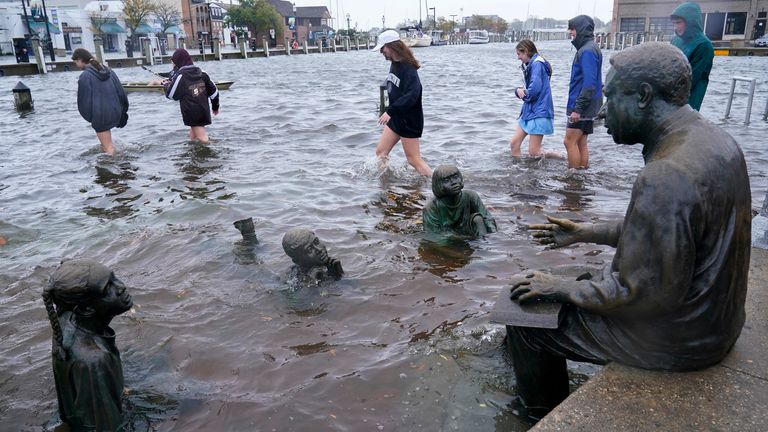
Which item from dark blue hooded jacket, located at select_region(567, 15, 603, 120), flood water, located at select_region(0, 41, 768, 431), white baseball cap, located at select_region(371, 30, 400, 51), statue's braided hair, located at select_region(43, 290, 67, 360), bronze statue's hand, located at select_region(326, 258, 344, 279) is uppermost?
white baseball cap, located at select_region(371, 30, 400, 51)

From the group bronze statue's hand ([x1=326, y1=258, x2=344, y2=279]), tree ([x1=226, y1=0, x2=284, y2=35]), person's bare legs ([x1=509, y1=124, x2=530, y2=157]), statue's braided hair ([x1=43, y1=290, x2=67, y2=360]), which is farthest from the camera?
tree ([x1=226, y1=0, x2=284, y2=35])

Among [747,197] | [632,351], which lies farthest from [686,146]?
[632,351]

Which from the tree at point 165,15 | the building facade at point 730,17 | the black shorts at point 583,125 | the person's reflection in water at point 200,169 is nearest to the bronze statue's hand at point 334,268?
the person's reflection in water at point 200,169

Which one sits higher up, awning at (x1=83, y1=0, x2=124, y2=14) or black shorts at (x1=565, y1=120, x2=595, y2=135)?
awning at (x1=83, y1=0, x2=124, y2=14)

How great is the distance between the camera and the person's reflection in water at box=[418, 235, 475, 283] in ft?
19.2

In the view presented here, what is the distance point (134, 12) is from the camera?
7019 cm

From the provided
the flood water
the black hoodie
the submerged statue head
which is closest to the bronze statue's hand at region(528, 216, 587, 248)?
the flood water

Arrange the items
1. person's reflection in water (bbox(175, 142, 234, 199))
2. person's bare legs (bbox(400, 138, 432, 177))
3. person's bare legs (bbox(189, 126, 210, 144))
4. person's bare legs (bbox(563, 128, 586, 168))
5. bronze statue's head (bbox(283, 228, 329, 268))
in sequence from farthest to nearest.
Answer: person's bare legs (bbox(189, 126, 210, 144))
person's reflection in water (bbox(175, 142, 234, 199))
person's bare legs (bbox(563, 128, 586, 168))
person's bare legs (bbox(400, 138, 432, 177))
bronze statue's head (bbox(283, 228, 329, 268))

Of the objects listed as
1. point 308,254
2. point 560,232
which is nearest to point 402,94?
point 308,254

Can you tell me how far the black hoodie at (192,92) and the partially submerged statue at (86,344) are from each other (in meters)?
9.20

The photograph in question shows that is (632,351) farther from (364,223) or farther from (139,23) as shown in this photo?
(139,23)

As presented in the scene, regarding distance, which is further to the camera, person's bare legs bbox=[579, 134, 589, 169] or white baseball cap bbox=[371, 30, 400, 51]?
person's bare legs bbox=[579, 134, 589, 169]

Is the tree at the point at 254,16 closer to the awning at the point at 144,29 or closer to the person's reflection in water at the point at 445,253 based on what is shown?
the awning at the point at 144,29

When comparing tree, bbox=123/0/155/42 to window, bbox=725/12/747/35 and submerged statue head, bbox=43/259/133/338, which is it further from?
submerged statue head, bbox=43/259/133/338
